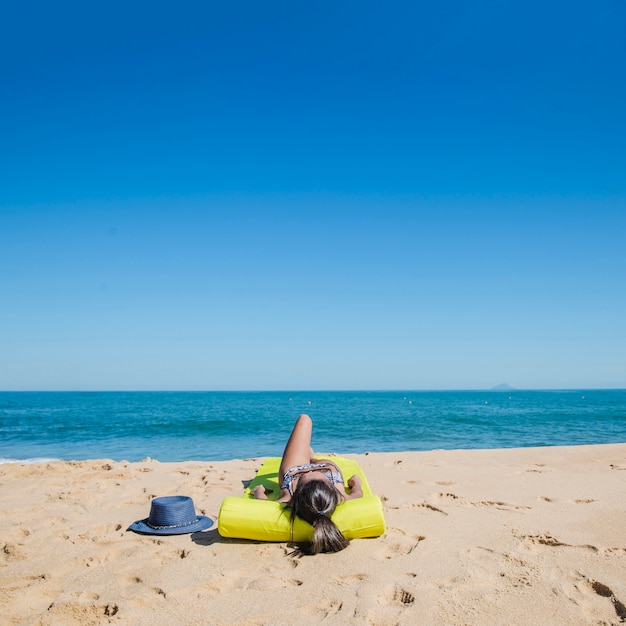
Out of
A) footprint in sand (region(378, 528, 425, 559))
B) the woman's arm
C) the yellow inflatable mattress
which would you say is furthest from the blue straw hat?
footprint in sand (region(378, 528, 425, 559))

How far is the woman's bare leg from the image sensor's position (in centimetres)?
584

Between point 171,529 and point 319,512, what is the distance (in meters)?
1.58

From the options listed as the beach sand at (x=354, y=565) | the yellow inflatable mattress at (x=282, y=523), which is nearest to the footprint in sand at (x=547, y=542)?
the beach sand at (x=354, y=565)

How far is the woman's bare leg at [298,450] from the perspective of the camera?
5.84 metres

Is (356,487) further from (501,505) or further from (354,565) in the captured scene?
(501,505)

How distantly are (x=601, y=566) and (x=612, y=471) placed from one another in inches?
183

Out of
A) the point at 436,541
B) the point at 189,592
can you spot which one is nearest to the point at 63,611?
the point at 189,592

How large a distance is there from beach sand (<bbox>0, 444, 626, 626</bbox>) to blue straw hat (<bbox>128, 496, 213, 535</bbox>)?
0.10 meters

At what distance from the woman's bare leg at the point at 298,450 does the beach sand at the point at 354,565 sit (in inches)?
38.9

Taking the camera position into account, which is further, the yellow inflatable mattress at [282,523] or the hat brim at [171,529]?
the hat brim at [171,529]

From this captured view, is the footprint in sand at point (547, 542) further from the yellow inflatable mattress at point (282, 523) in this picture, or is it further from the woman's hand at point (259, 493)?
the woman's hand at point (259, 493)

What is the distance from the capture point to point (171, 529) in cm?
493

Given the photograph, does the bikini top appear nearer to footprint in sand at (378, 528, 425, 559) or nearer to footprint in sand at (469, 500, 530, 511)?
footprint in sand at (378, 528, 425, 559)

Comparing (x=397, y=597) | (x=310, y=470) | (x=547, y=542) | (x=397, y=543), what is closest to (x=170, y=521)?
(x=310, y=470)
